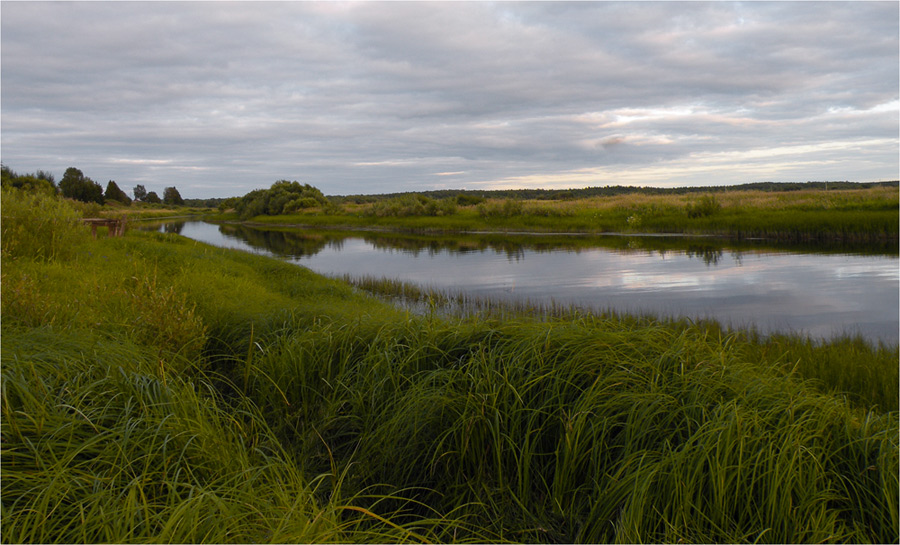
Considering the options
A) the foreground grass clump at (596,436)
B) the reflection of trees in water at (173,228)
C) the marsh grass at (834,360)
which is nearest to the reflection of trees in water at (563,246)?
the marsh grass at (834,360)

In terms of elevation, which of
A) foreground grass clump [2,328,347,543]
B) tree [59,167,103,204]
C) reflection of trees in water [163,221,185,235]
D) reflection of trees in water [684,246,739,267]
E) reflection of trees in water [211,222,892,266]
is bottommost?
reflection of trees in water [684,246,739,267]

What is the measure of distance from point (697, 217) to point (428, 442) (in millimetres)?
38711

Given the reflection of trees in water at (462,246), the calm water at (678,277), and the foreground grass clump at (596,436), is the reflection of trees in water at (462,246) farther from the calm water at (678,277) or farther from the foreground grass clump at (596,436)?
the foreground grass clump at (596,436)

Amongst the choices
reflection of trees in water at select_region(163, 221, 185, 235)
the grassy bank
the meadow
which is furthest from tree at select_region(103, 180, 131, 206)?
the meadow

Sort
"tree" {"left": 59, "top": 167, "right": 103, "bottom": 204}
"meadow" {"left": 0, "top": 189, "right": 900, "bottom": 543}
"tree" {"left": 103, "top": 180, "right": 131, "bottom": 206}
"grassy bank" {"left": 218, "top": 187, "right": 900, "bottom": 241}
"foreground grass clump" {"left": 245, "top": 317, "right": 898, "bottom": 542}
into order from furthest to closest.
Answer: "tree" {"left": 103, "top": 180, "right": 131, "bottom": 206}, "tree" {"left": 59, "top": 167, "right": 103, "bottom": 204}, "grassy bank" {"left": 218, "top": 187, "right": 900, "bottom": 241}, "foreground grass clump" {"left": 245, "top": 317, "right": 898, "bottom": 542}, "meadow" {"left": 0, "top": 189, "right": 900, "bottom": 543}

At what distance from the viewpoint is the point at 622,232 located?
125ft

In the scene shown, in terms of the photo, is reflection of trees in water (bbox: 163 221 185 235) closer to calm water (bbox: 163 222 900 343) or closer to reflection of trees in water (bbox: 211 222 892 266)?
reflection of trees in water (bbox: 211 222 892 266)

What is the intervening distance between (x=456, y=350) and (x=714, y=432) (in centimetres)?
224

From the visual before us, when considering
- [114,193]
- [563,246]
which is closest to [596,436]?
[563,246]

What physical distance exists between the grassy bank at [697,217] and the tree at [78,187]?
21.4m

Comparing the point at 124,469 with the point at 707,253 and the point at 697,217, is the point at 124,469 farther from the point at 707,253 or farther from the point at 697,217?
the point at 697,217

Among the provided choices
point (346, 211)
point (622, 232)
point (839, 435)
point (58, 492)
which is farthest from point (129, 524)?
point (346, 211)

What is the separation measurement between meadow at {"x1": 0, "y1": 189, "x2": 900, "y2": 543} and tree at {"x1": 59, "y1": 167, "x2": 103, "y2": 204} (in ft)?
171

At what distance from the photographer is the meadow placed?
292cm
